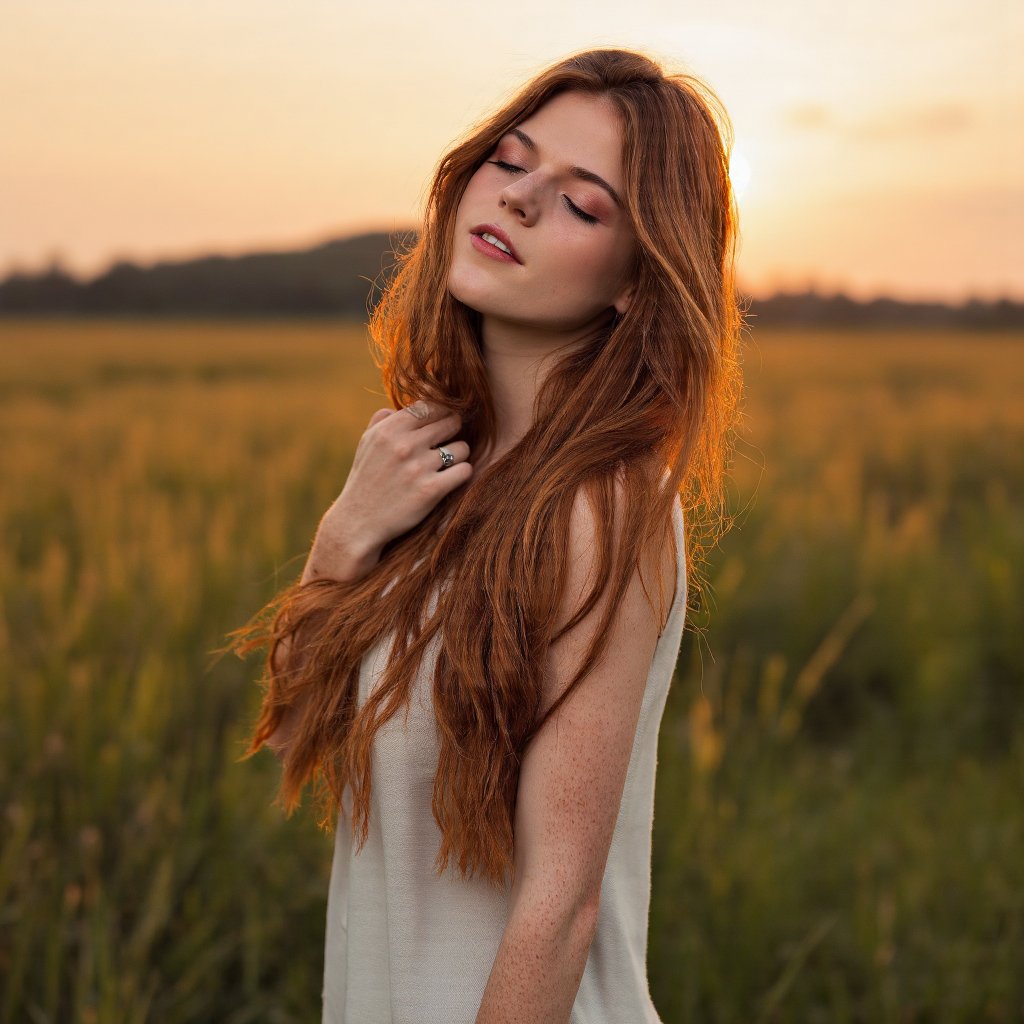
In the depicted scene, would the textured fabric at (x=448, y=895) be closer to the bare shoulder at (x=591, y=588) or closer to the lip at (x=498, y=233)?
the bare shoulder at (x=591, y=588)

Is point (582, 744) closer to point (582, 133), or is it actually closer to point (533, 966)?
point (533, 966)

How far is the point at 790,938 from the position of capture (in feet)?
8.07

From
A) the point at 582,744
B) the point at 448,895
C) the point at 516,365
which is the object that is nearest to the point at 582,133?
the point at 516,365

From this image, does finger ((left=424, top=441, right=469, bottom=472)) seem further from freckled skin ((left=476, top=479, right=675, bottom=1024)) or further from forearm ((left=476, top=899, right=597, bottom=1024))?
forearm ((left=476, top=899, right=597, bottom=1024))

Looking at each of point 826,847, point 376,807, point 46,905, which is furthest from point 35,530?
point 376,807

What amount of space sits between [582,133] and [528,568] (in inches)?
21.0

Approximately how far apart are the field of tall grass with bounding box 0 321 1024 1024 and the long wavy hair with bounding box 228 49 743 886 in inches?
15.0

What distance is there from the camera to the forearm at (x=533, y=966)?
108 centimetres

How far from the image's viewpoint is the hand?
4.38 feet

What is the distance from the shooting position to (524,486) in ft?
3.93

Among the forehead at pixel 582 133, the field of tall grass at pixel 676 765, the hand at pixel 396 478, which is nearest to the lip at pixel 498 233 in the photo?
the forehead at pixel 582 133

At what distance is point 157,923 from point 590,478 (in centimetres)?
146

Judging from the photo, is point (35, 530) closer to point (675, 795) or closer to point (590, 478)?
point (675, 795)

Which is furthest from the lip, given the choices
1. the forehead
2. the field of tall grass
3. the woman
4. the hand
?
the field of tall grass
